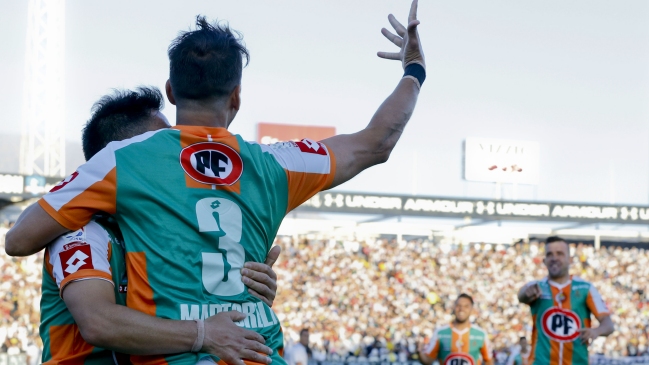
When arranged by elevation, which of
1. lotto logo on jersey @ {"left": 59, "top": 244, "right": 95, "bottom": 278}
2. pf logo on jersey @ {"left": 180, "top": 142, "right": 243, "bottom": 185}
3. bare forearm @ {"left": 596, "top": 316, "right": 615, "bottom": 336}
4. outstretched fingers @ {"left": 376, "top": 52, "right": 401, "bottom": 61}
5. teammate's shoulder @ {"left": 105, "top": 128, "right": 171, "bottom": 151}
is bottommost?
bare forearm @ {"left": 596, "top": 316, "right": 615, "bottom": 336}

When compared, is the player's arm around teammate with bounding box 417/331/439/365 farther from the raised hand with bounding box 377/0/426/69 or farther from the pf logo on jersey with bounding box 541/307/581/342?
the raised hand with bounding box 377/0/426/69

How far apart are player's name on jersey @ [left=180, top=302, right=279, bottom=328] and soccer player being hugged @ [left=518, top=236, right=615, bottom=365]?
22.5ft

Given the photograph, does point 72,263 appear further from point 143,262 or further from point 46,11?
point 46,11

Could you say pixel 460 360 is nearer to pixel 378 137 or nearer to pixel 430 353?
pixel 430 353

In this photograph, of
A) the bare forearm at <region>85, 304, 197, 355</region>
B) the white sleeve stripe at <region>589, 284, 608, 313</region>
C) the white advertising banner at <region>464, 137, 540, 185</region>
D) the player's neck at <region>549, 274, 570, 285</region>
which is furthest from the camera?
the white advertising banner at <region>464, 137, 540, 185</region>

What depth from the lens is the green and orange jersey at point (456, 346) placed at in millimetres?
11734

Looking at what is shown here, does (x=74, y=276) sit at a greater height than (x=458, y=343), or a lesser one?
greater

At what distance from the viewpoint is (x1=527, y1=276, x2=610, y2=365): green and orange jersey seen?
8.92 meters

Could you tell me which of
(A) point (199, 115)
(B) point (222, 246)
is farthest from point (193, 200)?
(A) point (199, 115)

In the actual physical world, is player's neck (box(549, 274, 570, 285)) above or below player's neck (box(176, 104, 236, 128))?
below

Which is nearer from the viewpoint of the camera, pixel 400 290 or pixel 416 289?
pixel 400 290

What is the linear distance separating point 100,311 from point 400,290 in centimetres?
2492

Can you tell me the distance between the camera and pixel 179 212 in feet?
7.93

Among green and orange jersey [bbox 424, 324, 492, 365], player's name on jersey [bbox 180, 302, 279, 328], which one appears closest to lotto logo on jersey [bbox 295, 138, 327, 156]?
player's name on jersey [bbox 180, 302, 279, 328]
